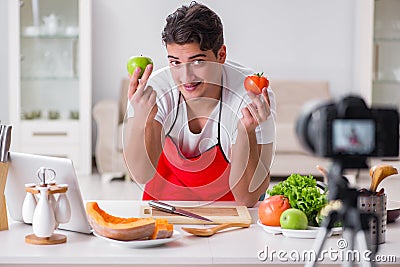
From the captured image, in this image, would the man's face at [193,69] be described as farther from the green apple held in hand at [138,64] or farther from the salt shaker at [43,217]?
the salt shaker at [43,217]

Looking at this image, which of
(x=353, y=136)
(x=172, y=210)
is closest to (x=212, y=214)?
(x=172, y=210)

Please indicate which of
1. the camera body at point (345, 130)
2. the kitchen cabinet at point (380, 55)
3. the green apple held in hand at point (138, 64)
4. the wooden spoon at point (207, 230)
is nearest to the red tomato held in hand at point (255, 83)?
the green apple held in hand at point (138, 64)

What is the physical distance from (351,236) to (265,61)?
5581 mm

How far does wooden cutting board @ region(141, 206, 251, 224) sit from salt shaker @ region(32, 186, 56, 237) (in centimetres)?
32

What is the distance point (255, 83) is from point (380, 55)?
4457mm

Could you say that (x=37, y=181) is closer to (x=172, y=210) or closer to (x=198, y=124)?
(x=172, y=210)

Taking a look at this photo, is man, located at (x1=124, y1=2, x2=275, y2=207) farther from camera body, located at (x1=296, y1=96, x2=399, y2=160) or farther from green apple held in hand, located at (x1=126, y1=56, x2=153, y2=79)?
camera body, located at (x1=296, y1=96, x2=399, y2=160)

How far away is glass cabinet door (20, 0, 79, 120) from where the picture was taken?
6.18 m

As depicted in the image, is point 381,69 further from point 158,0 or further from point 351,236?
point 351,236

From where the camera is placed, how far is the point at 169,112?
7.69 feet

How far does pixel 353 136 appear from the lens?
1.12 meters

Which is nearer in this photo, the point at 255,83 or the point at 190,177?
the point at 255,83

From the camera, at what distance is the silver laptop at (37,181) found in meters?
1.88

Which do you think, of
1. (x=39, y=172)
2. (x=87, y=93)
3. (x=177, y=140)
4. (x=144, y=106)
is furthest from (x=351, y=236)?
(x=87, y=93)
